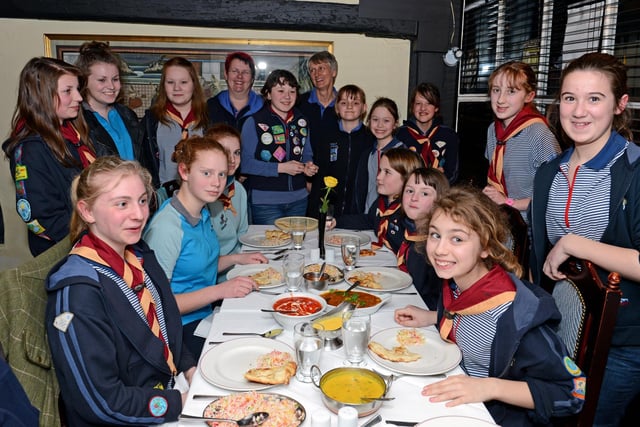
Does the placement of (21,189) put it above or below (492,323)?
above

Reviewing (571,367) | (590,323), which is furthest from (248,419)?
(590,323)

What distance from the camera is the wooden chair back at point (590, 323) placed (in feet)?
4.94

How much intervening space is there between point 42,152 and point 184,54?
96.4 inches

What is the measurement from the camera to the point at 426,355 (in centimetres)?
166

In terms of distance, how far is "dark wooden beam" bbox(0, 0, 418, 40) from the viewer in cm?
440

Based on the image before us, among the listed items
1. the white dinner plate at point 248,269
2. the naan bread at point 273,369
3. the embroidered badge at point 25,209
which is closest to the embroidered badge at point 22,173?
the embroidered badge at point 25,209

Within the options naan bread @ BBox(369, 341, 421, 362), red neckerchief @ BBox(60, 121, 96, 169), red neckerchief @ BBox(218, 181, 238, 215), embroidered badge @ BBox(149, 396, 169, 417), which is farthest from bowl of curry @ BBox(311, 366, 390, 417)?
A: red neckerchief @ BBox(60, 121, 96, 169)

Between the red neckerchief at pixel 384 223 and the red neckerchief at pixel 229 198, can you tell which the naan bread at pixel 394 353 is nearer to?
the red neckerchief at pixel 384 223

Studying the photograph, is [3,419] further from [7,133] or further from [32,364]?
[7,133]

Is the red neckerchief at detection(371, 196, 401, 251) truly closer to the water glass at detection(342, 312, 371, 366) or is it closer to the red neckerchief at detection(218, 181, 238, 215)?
the red neckerchief at detection(218, 181, 238, 215)

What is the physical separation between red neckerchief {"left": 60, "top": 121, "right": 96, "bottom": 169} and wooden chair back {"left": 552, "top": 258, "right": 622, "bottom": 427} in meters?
2.40

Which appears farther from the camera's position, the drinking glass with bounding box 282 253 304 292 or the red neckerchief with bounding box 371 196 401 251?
the red neckerchief with bounding box 371 196 401 251

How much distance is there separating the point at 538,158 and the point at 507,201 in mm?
293

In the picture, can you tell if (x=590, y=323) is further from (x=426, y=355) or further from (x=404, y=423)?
(x=404, y=423)
